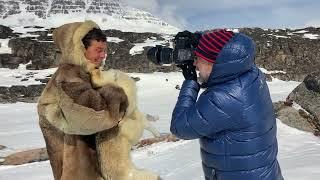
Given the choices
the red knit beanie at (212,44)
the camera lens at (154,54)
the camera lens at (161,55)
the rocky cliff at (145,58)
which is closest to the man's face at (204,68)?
the red knit beanie at (212,44)

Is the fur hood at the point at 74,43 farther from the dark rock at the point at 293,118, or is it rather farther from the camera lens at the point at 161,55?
the dark rock at the point at 293,118

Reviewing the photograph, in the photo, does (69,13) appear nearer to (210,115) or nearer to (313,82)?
(313,82)

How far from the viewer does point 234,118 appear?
1946mm

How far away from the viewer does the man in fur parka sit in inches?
90.4

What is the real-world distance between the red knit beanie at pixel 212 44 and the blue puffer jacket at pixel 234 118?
2cm

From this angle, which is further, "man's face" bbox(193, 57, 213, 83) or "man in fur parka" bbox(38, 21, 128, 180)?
"man in fur parka" bbox(38, 21, 128, 180)

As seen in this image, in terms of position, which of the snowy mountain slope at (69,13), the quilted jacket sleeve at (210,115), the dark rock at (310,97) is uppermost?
the quilted jacket sleeve at (210,115)

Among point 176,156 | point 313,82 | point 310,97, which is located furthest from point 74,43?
point 313,82

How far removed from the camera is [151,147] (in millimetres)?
7574

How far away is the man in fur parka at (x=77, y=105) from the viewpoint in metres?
2.30

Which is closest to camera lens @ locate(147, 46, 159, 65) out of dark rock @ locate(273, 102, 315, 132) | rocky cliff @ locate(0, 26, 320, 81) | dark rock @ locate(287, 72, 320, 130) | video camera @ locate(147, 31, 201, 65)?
video camera @ locate(147, 31, 201, 65)

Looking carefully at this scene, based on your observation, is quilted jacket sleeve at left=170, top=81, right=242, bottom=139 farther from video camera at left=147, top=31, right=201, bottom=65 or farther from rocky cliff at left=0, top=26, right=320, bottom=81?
rocky cliff at left=0, top=26, right=320, bottom=81

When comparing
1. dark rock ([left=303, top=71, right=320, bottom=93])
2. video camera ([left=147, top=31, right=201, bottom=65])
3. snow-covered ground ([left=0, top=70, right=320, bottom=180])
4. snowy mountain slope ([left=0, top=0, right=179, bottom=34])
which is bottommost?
snowy mountain slope ([left=0, top=0, right=179, bottom=34])

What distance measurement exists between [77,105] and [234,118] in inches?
30.9
